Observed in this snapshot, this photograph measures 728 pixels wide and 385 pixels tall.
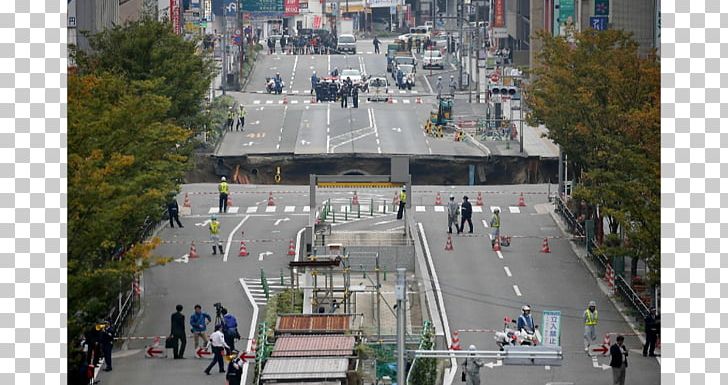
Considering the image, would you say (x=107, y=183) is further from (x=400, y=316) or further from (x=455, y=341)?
(x=455, y=341)

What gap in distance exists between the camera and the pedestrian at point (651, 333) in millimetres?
52875

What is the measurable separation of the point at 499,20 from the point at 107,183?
4513 inches

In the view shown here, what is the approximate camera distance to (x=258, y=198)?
85.6 m

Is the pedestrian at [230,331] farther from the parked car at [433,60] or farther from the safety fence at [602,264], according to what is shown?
the parked car at [433,60]

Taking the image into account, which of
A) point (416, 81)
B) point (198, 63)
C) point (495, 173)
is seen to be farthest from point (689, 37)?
point (416, 81)

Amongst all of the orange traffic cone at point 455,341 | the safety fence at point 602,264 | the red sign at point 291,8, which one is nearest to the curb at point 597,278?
the safety fence at point 602,264

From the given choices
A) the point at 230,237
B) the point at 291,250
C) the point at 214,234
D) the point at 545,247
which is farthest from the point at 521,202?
the point at 214,234

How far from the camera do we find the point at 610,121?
69.2 metres

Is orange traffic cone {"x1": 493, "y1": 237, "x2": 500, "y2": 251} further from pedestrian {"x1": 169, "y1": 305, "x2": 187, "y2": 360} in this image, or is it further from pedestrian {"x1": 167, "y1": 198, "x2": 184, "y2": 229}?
pedestrian {"x1": 169, "y1": 305, "x2": 187, "y2": 360}

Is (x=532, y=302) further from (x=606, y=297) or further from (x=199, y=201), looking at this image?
(x=199, y=201)

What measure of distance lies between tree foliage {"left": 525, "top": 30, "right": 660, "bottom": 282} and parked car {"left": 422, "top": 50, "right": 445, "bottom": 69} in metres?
70.4

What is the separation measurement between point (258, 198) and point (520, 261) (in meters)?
19.2

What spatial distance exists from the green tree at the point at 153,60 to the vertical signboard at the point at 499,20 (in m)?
83.6

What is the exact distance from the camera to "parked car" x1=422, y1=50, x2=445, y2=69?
6102 inches
